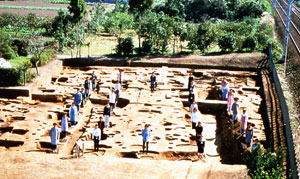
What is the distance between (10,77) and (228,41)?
584 inches

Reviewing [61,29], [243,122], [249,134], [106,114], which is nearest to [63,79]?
[106,114]

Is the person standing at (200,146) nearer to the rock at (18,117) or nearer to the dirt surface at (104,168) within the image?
the dirt surface at (104,168)

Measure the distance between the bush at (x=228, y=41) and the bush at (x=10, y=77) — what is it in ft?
46.1

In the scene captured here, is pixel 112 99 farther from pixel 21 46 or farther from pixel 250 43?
pixel 21 46

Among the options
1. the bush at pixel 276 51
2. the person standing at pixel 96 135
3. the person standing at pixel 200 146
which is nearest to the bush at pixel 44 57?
the person standing at pixel 96 135

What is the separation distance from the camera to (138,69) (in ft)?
93.9

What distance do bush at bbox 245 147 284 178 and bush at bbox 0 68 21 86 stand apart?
582 inches

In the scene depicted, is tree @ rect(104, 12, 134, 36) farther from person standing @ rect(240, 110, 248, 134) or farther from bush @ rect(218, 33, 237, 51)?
person standing @ rect(240, 110, 248, 134)

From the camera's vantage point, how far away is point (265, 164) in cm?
1400

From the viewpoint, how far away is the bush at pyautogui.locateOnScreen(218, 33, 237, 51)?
30.5 metres

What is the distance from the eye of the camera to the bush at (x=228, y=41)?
3055 centimetres

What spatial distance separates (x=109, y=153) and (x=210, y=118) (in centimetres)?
659

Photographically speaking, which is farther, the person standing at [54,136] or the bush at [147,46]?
the bush at [147,46]

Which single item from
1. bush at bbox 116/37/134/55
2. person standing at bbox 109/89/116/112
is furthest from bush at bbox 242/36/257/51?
person standing at bbox 109/89/116/112
